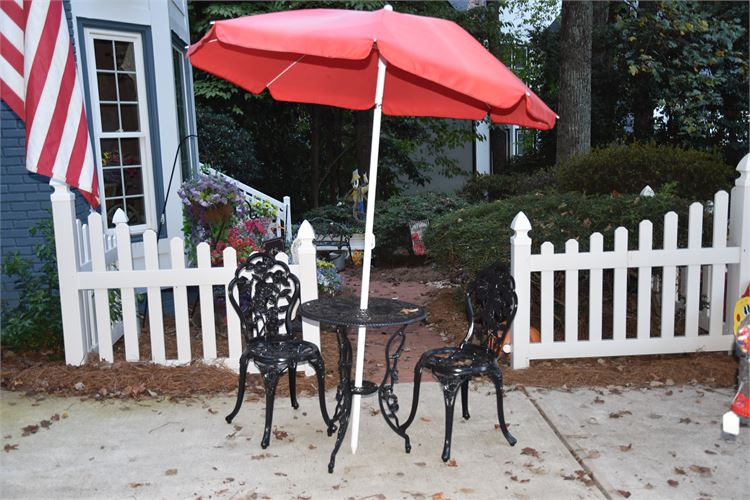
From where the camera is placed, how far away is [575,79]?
10352 mm

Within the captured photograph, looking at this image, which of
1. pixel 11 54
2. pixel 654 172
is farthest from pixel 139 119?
pixel 654 172

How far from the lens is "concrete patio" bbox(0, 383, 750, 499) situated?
142 inches

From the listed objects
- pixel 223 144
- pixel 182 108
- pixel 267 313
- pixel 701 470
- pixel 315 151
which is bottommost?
pixel 701 470

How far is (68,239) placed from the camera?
17.1 ft

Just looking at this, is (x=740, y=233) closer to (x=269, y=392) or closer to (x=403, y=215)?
(x=269, y=392)

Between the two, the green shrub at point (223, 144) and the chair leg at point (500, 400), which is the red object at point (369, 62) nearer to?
the chair leg at point (500, 400)

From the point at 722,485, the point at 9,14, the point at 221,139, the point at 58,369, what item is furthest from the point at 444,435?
the point at 221,139

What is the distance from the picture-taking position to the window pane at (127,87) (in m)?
7.32

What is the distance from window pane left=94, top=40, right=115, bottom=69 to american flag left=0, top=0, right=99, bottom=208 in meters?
1.92

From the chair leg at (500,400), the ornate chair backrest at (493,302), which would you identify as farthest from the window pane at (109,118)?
the chair leg at (500,400)

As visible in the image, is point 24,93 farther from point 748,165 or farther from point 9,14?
point 748,165

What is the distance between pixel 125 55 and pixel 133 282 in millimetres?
3254

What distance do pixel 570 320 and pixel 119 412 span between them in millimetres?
3458

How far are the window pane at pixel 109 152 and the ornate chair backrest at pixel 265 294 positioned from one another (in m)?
3.27
